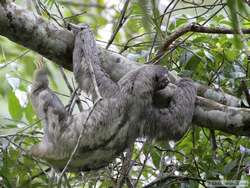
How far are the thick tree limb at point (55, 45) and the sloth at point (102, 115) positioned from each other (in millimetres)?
97

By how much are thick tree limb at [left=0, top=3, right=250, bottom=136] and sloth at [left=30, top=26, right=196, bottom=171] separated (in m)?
0.10

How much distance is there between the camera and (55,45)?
2.88 m

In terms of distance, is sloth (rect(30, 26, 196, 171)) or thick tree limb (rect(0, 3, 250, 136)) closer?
thick tree limb (rect(0, 3, 250, 136))

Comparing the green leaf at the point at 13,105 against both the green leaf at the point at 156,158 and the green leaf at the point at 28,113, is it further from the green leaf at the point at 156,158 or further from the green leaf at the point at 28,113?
the green leaf at the point at 156,158

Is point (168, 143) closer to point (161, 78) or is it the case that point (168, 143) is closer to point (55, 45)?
point (161, 78)

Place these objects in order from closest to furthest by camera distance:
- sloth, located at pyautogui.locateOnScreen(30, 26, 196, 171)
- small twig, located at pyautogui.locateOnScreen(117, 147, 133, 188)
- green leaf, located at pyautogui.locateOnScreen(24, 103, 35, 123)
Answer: sloth, located at pyautogui.locateOnScreen(30, 26, 196, 171), small twig, located at pyautogui.locateOnScreen(117, 147, 133, 188), green leaf, located at pyautogui.locateOnScreen(24, 103, 35, 123)

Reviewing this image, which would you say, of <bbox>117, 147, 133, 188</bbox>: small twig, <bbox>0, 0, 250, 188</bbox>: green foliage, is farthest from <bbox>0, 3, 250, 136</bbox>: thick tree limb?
<bbox>117, 147, 133, 188</bbox>: small twig

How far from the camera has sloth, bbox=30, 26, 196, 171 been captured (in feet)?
10.2

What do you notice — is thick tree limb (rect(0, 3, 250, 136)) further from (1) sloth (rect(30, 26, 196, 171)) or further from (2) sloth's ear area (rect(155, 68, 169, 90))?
(2) sloth's ear area (rect(155, 68, 169, 90))

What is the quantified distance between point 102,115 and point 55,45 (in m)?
0.70

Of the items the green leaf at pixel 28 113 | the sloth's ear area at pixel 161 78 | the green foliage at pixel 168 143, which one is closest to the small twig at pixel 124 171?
the green foliage at pixel 168 143

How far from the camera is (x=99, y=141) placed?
306 centimetres

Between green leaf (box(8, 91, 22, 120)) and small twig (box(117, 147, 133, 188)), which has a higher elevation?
green leaf (box(8, 91, 22, 120))

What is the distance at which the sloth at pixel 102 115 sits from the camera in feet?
10.2
